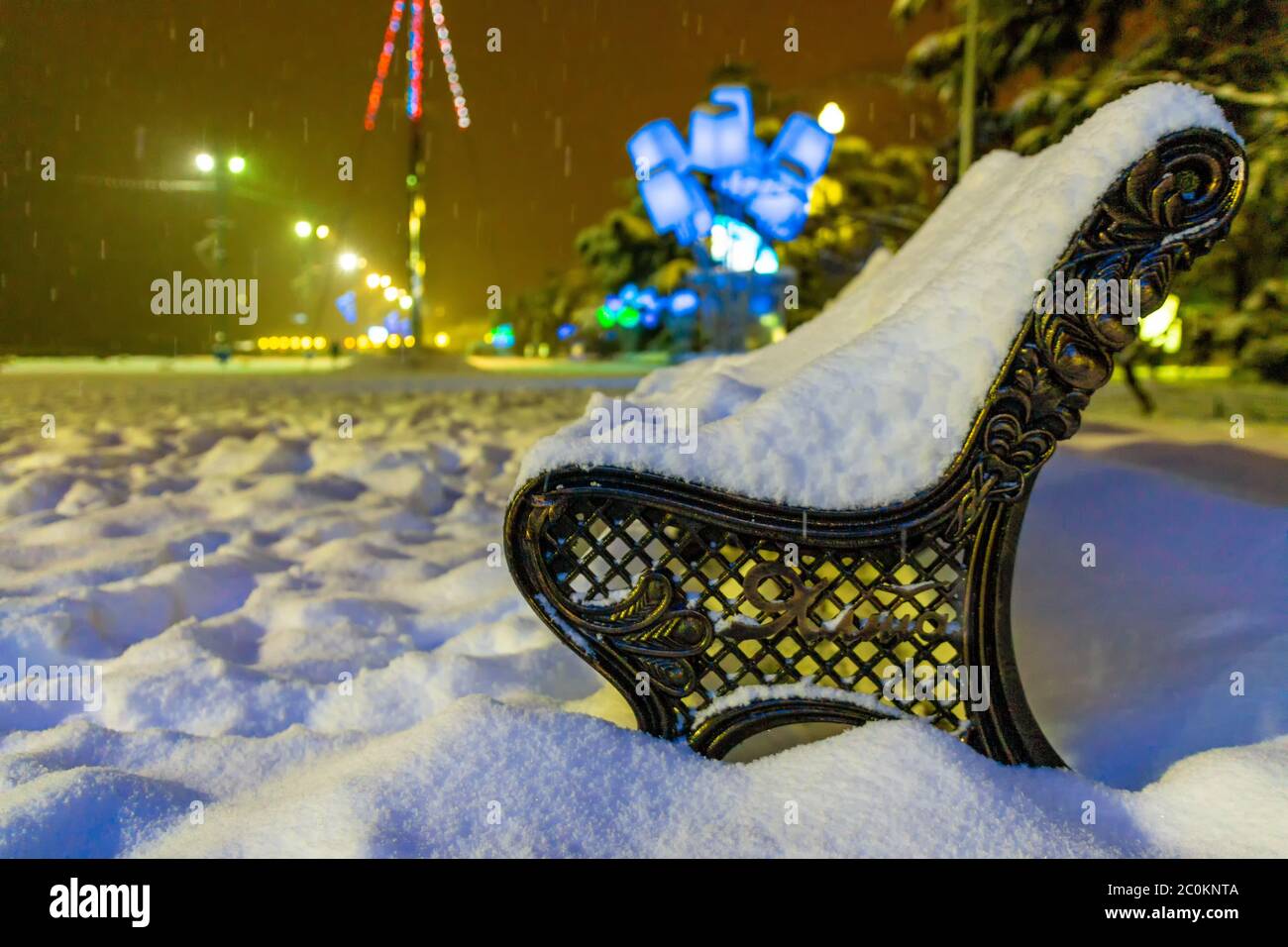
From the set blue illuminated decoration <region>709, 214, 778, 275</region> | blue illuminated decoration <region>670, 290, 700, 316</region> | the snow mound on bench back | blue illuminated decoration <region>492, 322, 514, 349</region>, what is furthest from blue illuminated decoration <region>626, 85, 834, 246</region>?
blue illuminated decoration <region>492, 322, 514, 349</region>

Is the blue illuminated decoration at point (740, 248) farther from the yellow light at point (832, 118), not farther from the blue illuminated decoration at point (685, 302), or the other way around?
the yellow light at point (832, 118)

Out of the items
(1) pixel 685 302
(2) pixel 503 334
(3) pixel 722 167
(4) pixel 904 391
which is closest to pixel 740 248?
(3) pixel 722 167

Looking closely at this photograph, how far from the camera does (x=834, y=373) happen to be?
5.84 ft

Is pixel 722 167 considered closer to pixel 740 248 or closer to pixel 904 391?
pixel 740 248

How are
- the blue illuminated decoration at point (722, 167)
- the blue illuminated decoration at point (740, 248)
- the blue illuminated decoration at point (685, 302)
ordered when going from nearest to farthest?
the blue illuminated decoration at point (722, 167), the blue illuminated decoration at point (740, 248), the blue illuminated decoration at point (685, 302)

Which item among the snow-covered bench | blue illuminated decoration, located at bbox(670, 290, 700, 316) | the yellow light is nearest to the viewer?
the snow-covered bench

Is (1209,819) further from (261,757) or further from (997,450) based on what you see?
(261,757)

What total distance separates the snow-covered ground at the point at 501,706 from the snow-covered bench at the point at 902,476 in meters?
0.12

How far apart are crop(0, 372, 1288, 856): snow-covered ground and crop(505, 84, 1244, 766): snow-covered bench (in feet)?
0.40

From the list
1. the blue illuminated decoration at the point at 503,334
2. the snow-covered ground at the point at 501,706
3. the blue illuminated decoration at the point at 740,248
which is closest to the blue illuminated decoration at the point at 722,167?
the blue illuminated decoration at the point at 740,248

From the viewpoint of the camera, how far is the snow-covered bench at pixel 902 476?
157cm

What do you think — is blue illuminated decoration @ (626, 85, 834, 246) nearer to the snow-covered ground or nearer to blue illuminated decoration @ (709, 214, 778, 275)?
blue illuminated decoration @ (709, 214, 778, 275)

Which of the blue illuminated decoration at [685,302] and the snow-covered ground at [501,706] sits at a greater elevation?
the blue illuminated decoration at [685,302]

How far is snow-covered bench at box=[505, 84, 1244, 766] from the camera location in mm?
1566
